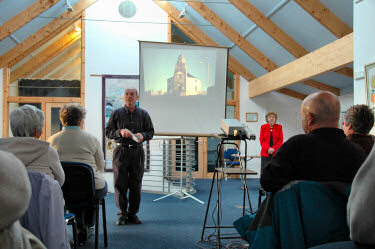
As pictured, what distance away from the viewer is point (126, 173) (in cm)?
373

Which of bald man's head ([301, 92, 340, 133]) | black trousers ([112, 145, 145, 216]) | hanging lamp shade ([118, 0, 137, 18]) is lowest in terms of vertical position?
black trousers ([112, 145, 145, 216])

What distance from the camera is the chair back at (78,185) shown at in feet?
8.05

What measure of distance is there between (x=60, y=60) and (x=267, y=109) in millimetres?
5190

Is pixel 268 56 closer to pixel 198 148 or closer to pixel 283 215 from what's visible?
pixel 198 148

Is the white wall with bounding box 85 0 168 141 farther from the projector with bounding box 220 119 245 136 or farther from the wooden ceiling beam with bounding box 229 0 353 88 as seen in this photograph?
the projector with bounding box 220 119 245 136

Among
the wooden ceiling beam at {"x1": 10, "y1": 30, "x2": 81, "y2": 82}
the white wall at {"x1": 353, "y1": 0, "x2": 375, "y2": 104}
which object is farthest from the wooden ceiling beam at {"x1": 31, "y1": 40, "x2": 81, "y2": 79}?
the white wall at {"x1": 353, "y1": 0, "x2": 375, "y2": 104}

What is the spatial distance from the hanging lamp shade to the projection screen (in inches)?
134

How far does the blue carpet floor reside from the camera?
3.11 meters

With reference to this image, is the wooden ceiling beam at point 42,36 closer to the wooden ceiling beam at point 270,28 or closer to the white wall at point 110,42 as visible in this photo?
the white wall at point 110,42

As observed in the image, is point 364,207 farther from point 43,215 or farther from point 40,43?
point 40,43

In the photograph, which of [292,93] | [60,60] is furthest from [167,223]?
[292,93]

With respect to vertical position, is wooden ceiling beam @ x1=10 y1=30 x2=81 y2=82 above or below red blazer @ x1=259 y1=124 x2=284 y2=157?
above

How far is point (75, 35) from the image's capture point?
7879 mm

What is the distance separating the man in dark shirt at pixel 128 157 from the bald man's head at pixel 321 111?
2.23 metres
